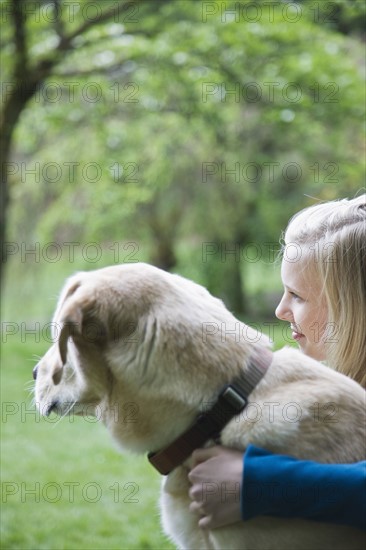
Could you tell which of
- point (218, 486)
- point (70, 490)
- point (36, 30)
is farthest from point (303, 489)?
point (36, 30)

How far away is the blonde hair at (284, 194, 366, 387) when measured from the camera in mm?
2607

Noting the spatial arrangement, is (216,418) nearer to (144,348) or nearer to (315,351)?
(144,348)

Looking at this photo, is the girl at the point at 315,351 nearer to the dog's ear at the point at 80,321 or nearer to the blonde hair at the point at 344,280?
the blonde hair at the point at 344,280

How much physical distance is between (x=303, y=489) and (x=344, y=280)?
991mm

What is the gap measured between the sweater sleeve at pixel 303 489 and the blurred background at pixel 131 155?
261 cm

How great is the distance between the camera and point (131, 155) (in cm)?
1157

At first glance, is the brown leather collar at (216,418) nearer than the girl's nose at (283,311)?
Yes

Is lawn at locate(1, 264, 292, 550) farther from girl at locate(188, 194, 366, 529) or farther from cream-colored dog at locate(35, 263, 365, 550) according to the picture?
girl at locate(188, 194, 366, 529)

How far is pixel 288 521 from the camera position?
6.39 ft

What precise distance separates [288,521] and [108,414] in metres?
0.59

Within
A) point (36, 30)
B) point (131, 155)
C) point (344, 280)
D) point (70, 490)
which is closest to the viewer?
point (344, 280)

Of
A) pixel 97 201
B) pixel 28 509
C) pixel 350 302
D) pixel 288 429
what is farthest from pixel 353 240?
pixel 97 201

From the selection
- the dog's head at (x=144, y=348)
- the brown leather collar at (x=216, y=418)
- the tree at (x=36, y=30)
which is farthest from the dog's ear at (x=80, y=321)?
the tree at (x=36, y=30)

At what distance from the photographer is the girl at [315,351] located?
1882 millimetres
